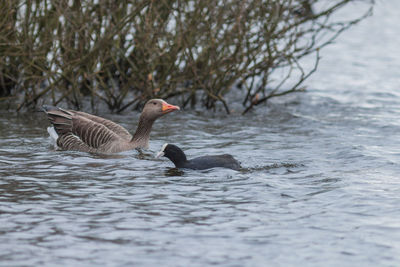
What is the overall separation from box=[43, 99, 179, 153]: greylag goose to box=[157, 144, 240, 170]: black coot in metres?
1.58

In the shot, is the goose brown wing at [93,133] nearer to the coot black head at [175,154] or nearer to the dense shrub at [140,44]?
the coot black head at [175,154]

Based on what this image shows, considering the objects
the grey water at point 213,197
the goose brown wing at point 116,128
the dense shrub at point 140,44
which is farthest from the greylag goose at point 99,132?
the dense shrub at point 140,44

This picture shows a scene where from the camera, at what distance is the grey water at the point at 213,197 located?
7855 mm

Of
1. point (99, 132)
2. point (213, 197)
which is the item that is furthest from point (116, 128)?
point (213, 197)

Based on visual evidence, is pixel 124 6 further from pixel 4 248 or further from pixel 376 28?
pixel 376 28

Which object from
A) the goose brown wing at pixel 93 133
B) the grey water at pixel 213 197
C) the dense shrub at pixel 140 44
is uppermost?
the dense shrub at pixel 140 44

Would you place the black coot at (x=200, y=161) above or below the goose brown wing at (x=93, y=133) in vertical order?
below

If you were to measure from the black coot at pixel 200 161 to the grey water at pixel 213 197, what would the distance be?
146 millimetres

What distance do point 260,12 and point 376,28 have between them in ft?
68.1

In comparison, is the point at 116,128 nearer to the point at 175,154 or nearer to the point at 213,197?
the point at 175,154

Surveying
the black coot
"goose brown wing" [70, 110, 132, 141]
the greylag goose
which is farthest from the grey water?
"goose brown wing" [70, 110, 132, 141]

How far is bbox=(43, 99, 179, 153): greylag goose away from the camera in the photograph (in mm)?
13523

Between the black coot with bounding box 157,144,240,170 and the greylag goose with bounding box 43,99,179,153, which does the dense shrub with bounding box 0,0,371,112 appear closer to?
the greylag goose with bounding box 43,99,179,153

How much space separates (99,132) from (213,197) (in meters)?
4.13
